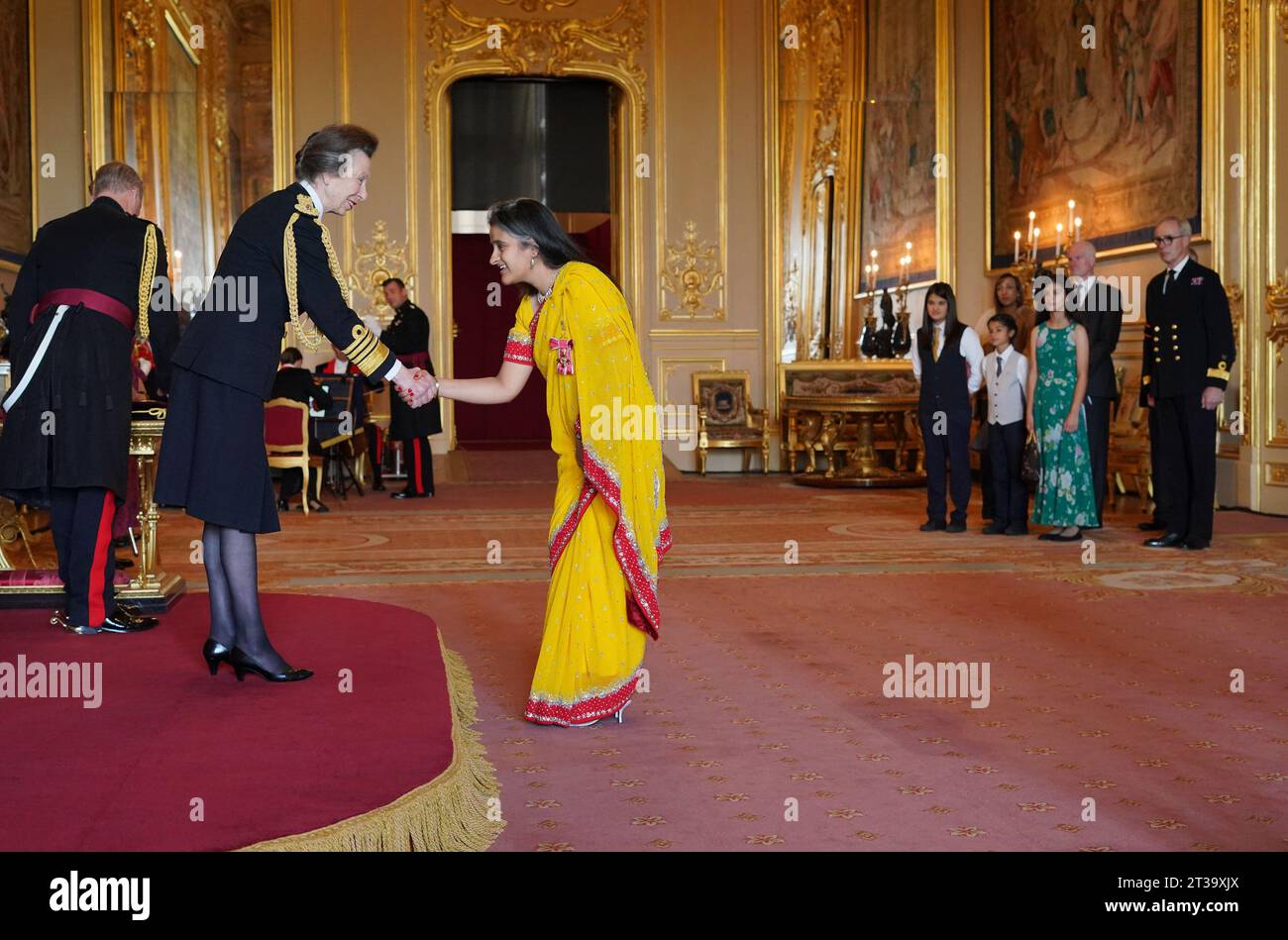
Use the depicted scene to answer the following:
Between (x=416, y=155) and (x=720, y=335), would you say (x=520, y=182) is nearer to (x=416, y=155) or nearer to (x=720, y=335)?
(x=416, y=155)

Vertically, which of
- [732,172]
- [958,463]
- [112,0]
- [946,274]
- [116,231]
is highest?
[112,0]

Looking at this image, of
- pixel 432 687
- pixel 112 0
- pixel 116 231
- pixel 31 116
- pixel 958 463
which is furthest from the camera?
pixel 112 0

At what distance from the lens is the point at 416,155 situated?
44.8ft

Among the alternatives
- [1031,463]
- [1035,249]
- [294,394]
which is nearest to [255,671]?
[1031,463]

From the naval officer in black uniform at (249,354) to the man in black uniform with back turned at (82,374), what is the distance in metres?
1.06

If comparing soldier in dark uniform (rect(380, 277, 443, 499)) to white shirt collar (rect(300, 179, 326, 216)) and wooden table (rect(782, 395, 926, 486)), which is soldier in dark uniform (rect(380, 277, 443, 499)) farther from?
white shirt collar (rect(300, 179, 326, 216))

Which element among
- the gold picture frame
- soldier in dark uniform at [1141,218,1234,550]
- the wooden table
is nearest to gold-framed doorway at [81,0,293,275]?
the wooden table

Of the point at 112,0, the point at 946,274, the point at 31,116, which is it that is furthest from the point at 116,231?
the point at 946,274

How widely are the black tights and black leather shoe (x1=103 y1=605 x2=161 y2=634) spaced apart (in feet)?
3.32

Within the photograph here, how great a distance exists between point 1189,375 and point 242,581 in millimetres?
5675

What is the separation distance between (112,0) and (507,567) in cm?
857

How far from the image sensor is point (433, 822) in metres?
2.70

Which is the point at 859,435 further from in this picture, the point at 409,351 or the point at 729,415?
the point at 409,351

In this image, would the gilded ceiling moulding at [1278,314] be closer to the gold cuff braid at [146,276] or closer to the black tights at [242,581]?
the gold cuff braid at [146,276]
